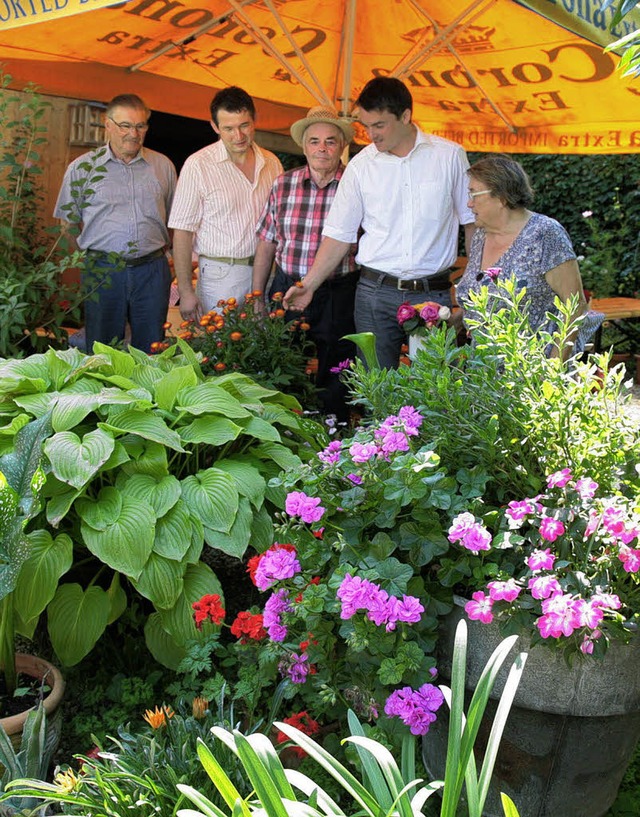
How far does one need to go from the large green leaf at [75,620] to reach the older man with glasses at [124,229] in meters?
2.36

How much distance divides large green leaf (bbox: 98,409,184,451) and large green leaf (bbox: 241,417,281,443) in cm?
29

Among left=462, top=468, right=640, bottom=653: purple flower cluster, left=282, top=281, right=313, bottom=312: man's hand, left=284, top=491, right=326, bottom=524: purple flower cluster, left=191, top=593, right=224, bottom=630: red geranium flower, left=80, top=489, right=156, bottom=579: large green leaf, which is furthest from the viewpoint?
left=282, top=281, right=313, bottom=312: man's hand

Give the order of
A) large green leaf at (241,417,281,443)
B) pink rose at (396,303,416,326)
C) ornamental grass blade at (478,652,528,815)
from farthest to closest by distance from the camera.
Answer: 1. pink rose at (396,303,416,326)
2. large green leaf at (241,417,281,443)
3. ornamental grass blade at (478,652,528,815)

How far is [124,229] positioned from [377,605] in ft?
11.2

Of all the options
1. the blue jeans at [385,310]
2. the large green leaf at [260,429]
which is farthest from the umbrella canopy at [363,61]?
the large green leaf at [260,429]

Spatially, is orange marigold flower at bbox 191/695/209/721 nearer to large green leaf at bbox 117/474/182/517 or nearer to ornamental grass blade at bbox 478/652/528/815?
large green leaf at bbox 117/474/182/517

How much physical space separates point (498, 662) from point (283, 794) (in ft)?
1.44

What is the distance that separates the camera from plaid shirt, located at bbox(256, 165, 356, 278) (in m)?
4.38

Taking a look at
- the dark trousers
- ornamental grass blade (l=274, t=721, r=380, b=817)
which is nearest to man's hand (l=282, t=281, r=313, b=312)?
the dark trousers

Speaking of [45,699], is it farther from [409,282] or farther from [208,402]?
[409,282]

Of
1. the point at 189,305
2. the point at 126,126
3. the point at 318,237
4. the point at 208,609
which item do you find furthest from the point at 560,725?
the point at 126,126

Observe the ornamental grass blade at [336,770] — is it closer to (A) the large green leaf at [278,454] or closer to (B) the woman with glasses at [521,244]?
(A) the large green leaf at [278,454]

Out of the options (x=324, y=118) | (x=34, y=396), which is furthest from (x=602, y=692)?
(x=324, y=118)

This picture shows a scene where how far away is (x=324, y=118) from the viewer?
4.40 meters
